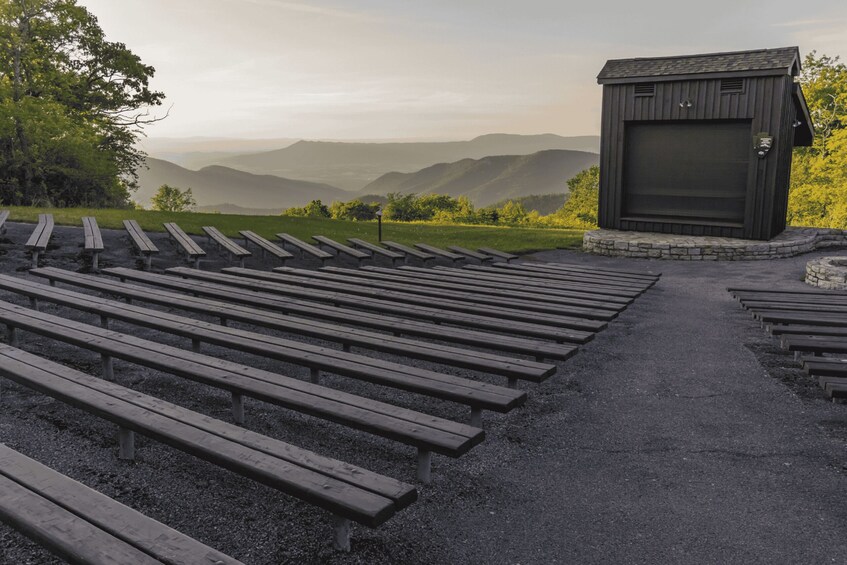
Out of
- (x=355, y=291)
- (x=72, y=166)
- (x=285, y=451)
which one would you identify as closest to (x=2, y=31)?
(x=72, y=166)

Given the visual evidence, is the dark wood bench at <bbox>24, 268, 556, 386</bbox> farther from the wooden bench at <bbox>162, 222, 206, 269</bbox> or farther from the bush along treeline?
the bush along treeline

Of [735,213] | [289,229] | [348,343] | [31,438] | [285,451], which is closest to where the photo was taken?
[285,451]

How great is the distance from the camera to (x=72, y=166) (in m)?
26.9

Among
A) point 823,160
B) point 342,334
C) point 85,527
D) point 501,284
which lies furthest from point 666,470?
point 823,160

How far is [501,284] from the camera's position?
916cm

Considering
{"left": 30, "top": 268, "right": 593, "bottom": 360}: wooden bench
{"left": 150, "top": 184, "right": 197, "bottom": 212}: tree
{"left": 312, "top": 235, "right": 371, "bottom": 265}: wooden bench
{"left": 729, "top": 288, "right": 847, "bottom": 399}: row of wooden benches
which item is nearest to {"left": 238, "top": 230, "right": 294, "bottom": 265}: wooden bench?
{"left": 312, "top": 235, "right": 371, "bottom": 265}: wooden bench

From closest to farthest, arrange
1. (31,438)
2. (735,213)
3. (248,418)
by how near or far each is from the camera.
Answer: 1. (31,438)
2. (248,418)
3. (735,213)

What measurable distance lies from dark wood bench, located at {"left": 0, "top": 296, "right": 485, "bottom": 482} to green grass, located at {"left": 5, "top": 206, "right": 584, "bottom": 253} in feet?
35.9

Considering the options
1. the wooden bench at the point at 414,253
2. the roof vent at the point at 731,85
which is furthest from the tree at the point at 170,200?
the roof vent at the point at 731,85

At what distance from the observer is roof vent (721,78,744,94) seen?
15109 millimetres

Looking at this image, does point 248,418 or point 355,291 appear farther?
point 355,291

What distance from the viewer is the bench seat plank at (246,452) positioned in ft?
9.34

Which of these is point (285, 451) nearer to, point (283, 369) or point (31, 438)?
point (31, 438)

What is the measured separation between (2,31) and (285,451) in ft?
104
